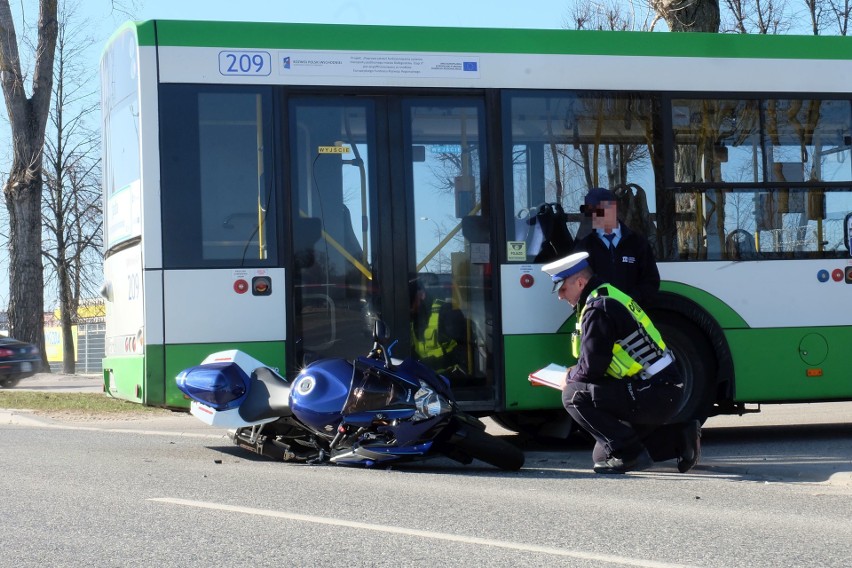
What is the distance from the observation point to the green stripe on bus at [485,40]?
29.6 ft

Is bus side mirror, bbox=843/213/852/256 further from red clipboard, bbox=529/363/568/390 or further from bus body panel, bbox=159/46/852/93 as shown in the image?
red clipboard, bbox=529/363/568/390

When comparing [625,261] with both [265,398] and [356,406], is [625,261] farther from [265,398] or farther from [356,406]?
[265,398]

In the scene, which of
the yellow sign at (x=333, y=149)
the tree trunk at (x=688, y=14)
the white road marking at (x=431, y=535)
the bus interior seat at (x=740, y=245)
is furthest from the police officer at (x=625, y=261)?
the tree trunk at (x=688, y=14)

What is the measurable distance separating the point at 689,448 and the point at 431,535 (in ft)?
10.6

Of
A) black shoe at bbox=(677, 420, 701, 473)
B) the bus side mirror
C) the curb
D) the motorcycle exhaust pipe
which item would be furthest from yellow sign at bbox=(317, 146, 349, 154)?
the bus side mirror

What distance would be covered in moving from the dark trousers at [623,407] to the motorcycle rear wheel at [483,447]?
1.80 feet

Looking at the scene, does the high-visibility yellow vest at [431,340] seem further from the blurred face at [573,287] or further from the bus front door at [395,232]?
the blurred face at [573,287]

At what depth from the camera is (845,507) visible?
6684 mm

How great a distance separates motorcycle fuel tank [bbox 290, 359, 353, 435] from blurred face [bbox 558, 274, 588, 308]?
1.62 meters

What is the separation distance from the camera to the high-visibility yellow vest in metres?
9.24

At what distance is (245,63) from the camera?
907cm

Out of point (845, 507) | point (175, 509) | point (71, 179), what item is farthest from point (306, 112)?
point (71, 179)

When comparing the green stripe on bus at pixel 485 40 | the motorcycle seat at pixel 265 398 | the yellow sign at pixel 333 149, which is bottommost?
the motorcycle seat at pixel 265 398

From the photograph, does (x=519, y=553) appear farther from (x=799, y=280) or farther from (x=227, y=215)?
(x=799, y=280)
